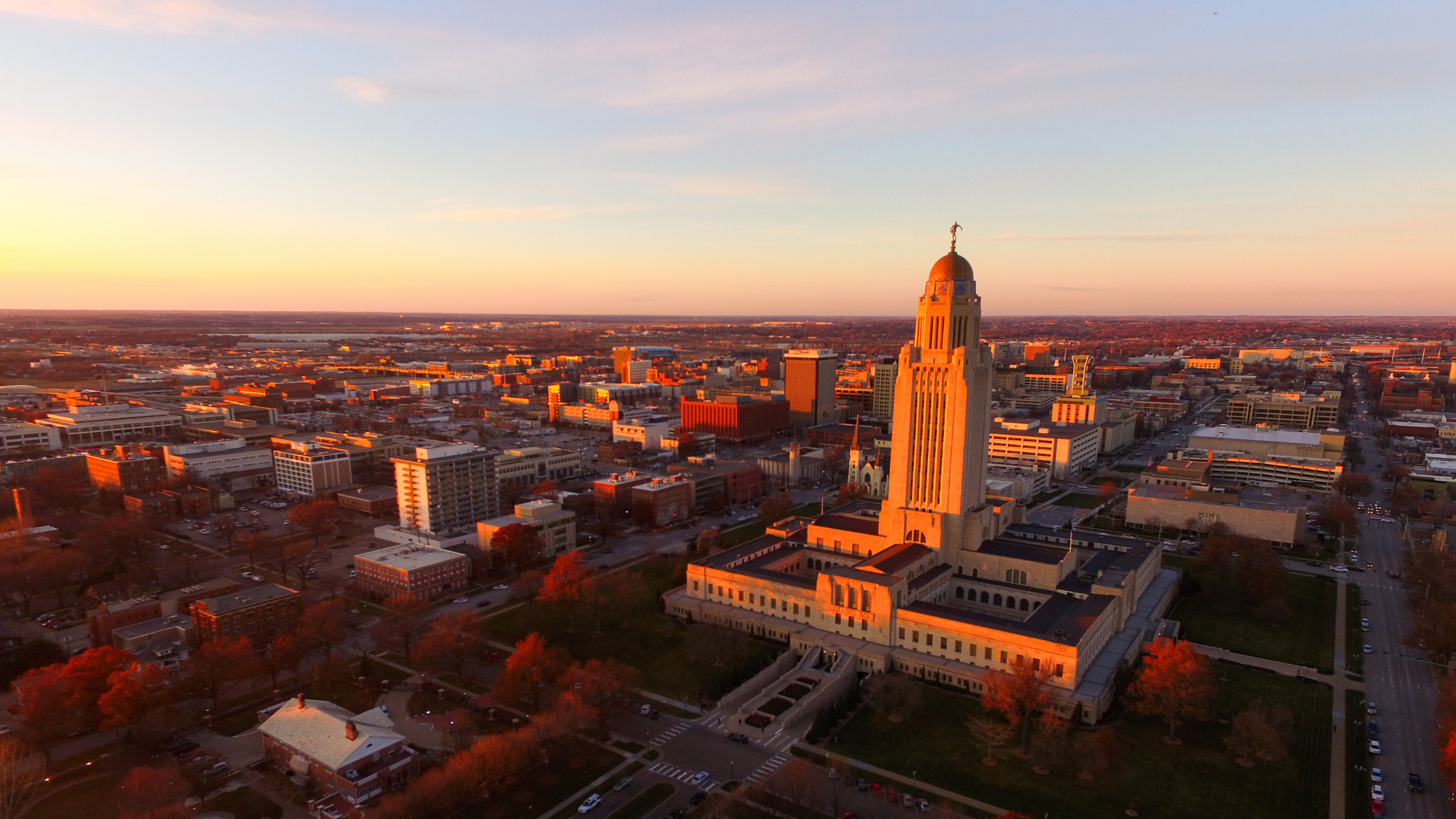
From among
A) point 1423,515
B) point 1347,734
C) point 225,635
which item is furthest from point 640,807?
point 1423,515

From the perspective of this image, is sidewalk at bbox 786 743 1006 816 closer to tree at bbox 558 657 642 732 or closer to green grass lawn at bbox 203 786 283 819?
tree at bbox 558 657 642 732

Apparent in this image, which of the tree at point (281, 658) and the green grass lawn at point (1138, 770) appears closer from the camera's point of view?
the green grass lawn at point (1138, 770)

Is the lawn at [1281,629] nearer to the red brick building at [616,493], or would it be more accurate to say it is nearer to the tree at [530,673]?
the tree at [530,673]

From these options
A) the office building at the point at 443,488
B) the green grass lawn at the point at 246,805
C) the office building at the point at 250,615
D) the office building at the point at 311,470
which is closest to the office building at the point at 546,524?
the office building at the point at 443,488

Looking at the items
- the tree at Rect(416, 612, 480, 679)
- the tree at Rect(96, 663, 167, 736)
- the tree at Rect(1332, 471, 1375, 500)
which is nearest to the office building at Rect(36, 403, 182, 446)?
the tree at Rect(96, 663, 167, 736)

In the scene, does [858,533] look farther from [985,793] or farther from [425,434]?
[425,434]

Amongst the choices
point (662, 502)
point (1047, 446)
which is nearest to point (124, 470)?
point (662, 502)
